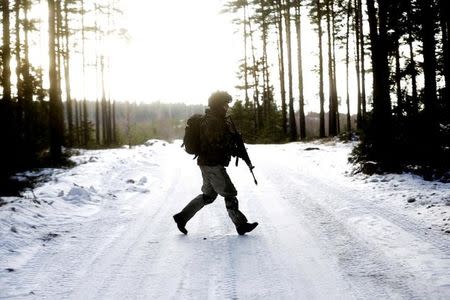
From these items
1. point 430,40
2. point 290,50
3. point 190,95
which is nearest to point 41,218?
point 430,40

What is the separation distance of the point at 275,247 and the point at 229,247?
57cm

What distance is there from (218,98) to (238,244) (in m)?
1.95

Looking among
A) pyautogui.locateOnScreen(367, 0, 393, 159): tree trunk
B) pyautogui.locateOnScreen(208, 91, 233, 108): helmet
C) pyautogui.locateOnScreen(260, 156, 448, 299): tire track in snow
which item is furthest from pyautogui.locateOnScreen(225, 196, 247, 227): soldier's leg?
pyautogui.locateOnScreen(367, 0, 393, 159): tree trunk

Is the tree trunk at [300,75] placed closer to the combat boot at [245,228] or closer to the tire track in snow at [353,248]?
the tire track in snow at [353,248]

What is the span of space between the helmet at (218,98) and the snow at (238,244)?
5.95ft

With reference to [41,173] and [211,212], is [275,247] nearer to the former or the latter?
[211,212]

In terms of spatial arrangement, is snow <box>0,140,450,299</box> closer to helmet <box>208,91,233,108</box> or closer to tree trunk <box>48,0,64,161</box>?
helmet <box>208,91,233,108</box>

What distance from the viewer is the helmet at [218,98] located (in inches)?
232

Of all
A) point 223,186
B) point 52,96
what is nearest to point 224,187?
Answer: point 223,186

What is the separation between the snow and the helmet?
1.81m

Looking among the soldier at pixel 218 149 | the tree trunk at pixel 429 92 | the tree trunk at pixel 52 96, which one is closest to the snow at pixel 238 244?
the soldier at pixel 218 149

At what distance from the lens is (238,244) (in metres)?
5.53

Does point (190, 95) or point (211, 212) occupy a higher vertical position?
point (190, 95)

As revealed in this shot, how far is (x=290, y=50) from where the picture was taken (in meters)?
31.7
